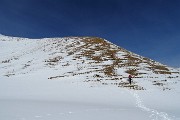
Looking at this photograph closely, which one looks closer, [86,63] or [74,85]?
[74,85]

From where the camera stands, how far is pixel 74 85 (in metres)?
41.3

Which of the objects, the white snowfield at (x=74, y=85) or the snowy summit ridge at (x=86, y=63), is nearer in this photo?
the white snowfield at (x=74, y=85)

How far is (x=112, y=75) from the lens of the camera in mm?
52625

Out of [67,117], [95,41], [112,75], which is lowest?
[67,117]

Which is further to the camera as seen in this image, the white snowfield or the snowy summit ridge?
the snowy summit ridge

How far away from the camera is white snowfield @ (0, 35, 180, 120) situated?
22147 mm

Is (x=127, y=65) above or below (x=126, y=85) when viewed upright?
above

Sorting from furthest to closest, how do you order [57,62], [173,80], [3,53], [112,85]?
[3,53]
[57,62]
[173,80]
[112,85]

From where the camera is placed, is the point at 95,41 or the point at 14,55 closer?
the point at 14,55

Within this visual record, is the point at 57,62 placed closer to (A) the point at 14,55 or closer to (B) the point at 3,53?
(A) the point at 14,55

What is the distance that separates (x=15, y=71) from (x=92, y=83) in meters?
22.7

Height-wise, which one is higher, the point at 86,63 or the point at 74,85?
the point at 86,63

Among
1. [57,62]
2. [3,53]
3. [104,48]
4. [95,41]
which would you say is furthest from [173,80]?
[3,53]

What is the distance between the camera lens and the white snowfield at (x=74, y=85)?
22.1m
